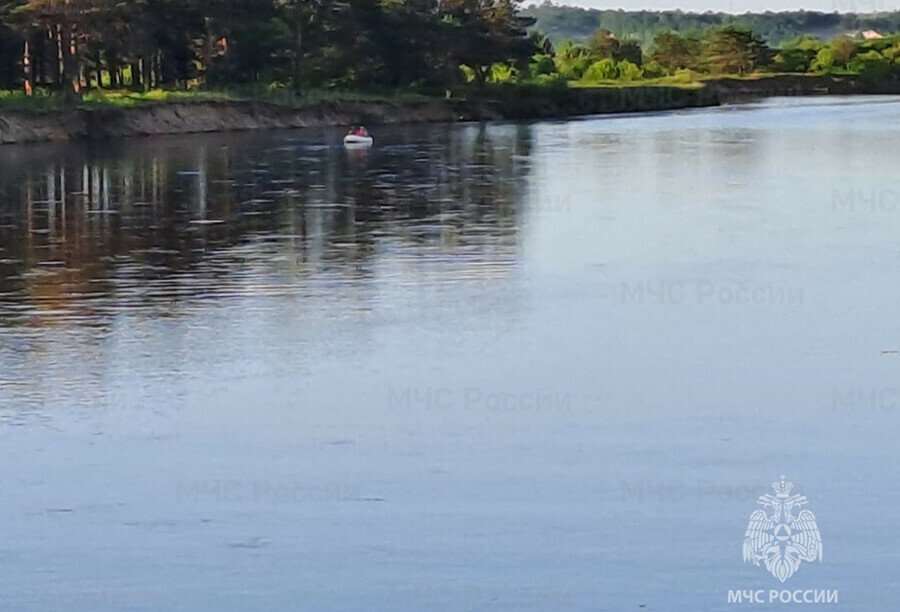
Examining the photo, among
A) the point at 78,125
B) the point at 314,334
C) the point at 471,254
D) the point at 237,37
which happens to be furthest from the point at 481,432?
the point at 237,37

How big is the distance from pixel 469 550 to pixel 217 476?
2547 mm

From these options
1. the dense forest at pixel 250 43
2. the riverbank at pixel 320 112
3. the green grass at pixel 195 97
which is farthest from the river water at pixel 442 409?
the dense forest at pixel 250 43

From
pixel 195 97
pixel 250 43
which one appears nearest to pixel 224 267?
pixel 195 97

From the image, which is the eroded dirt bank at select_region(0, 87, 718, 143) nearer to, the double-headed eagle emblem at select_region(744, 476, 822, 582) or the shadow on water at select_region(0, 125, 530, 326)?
the shadow on water at select_region(0, 125, 530, 326)

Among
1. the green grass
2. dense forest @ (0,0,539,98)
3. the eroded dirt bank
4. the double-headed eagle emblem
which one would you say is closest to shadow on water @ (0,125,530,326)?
the double-headed eagle emblem

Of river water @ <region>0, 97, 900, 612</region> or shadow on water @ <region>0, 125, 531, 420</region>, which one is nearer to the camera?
river water @ <region>0, 97, 900, 612</region>

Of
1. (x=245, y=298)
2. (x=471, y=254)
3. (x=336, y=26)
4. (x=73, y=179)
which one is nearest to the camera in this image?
(x=245, y=298)

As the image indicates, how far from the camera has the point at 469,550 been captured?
35.4ft

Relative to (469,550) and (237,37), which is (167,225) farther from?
(237,37)

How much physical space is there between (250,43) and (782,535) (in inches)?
3461

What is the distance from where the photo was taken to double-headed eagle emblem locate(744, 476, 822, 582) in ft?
34.5

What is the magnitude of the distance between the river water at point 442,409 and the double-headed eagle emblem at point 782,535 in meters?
0.10

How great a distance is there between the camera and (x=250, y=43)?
97188 mm

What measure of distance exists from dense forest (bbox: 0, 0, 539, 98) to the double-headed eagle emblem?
6565 centimetres
